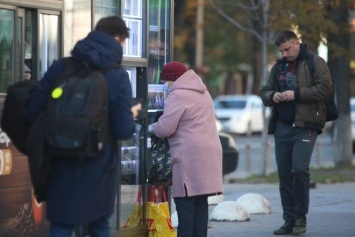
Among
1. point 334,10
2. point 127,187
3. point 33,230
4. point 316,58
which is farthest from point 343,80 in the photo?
point 33,230

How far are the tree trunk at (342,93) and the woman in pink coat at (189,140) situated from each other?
11.7 meters

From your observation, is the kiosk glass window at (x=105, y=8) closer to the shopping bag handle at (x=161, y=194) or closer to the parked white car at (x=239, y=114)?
the shopping bag handle at (x=161, y=194)

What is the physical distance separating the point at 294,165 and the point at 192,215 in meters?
1.71

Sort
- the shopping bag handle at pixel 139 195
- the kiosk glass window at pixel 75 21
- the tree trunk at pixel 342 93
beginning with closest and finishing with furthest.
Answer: the kiosk glass window at pixel 75 21, the shopping bag handle at pixel 139 195, the tree trunk at pixel 342 93

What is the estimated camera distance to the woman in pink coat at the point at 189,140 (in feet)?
26.1

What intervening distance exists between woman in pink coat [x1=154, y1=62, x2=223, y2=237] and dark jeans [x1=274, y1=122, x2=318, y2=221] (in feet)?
5.03

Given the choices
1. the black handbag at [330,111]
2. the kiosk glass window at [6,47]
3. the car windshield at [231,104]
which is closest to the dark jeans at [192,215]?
the kiosk glass window at [6,47]

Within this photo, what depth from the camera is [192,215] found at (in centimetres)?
811

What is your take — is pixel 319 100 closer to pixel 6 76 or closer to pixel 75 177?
pixel 6 76

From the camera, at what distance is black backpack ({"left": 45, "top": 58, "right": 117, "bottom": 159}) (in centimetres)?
573

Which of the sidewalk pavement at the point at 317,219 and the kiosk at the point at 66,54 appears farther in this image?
the sidewalk pavement at the point at 317,219

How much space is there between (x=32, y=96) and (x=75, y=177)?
1.89 ft

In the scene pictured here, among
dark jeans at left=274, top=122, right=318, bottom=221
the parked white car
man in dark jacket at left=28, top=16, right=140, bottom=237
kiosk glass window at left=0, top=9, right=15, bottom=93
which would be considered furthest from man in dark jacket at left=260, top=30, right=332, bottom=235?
the parked white car

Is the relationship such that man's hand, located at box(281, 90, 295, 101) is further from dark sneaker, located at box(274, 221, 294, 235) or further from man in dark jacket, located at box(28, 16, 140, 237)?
man in dark jacket, located at box(28, 16, 140, 237)
